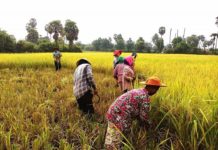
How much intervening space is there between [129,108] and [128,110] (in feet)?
0.09

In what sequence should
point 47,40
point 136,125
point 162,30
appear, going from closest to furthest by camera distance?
point 136,125, point 47,40, point 162,30

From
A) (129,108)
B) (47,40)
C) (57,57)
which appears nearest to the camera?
(129,108)

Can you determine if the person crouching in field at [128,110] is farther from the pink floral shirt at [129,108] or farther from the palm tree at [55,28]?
the palm tree at [55,28]

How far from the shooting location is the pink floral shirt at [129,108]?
2.76 m

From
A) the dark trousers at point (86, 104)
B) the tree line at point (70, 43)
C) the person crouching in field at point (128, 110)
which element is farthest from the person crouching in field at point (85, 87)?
the tree line at point (70, 43)

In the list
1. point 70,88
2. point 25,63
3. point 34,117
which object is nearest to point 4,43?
point 25,63

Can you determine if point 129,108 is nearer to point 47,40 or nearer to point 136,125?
point 136,125

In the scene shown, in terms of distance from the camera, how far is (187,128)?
2641 millimetres

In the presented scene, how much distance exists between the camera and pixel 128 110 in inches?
111

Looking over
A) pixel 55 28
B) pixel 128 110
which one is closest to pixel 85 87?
pixel 128 110

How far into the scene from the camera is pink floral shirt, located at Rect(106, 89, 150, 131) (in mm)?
2764

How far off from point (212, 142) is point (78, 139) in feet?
5.96

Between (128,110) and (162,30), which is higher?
(162,30)

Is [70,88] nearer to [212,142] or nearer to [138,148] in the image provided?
[138,148]
